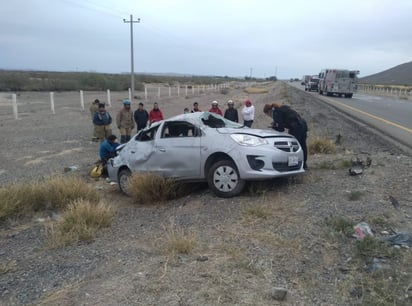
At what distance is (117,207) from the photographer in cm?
810

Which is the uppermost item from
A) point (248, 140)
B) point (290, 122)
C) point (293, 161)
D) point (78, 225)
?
point (290, 122)

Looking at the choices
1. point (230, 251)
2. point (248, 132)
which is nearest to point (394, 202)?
point (248, 132)

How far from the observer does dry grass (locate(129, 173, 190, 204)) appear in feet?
26.2

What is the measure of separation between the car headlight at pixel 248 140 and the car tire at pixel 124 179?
2.73m

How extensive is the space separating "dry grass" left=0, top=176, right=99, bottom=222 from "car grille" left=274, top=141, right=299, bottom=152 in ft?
11.2

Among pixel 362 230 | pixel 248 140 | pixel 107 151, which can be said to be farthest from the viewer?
pixel 107 151

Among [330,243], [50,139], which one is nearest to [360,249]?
[330,243]

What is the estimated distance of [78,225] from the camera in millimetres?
6098

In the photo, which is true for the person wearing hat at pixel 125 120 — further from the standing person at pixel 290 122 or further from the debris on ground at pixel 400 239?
the debris on ground at pixel 400 239

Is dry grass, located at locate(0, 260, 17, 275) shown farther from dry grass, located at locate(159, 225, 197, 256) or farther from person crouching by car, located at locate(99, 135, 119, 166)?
person crouching by car, located at locate(99, 135, 119, 166)

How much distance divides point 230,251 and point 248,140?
2.66 metres

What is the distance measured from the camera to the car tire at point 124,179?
902cm

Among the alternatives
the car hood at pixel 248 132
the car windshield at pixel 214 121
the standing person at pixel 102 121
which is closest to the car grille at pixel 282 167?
the car hood at pixel 248 132

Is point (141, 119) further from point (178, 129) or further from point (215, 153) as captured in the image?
point (215, 153)
